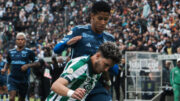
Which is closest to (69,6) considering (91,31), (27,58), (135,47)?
(135,47)

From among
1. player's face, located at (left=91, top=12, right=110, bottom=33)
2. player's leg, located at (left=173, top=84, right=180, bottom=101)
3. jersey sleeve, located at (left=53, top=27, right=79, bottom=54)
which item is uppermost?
A: player's face, located at (left=91, top=12, right=110, bottom=33)

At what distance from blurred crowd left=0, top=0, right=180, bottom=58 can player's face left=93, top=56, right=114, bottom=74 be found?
1014 centimetres

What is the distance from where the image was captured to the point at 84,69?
4.39 m

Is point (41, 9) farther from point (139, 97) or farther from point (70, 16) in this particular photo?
point (139, 97)

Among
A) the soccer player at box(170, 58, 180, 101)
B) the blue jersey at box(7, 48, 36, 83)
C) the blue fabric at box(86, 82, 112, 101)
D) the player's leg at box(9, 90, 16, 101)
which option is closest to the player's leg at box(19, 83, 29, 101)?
the blue jersey at box(7, 48, 36, 83)

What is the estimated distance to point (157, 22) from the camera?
20.5 meters

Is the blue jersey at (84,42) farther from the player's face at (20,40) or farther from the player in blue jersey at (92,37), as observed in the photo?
the player's face at (20,40)

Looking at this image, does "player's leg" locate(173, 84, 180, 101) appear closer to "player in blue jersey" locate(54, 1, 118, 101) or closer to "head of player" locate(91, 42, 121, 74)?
"player in blue jersey" locate(54, 1, 118, 101)

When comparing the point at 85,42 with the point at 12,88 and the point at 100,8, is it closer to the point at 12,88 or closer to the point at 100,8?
the point at 100,8

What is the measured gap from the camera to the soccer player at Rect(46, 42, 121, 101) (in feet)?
13.6

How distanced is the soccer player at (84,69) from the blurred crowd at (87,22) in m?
10.1

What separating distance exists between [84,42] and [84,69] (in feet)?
4.90

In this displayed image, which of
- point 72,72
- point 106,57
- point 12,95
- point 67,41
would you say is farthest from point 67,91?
point 12,95

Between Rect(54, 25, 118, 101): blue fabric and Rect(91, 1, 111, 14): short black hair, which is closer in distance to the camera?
Rect(91, 1, 111, 14): short black hair
